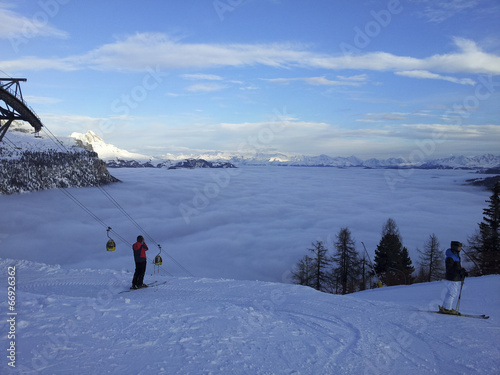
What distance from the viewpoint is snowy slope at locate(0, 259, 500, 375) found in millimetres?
4941

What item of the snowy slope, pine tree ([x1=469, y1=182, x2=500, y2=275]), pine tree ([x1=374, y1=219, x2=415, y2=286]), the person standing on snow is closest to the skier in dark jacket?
the snowy slope

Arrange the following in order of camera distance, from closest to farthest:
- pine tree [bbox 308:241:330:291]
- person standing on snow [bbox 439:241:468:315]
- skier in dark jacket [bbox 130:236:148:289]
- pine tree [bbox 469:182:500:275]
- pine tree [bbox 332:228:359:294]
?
person standing on snow [bbox 439:241:468:315] < skier in dark jacket [bbox 130:236:148:289] < pine tree [bbox 469:182:500:275] < pine tree [bbox 308:241:330:291] < pine tree [bbox 332:228:359:294]

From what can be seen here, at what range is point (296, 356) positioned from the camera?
5.39 metres

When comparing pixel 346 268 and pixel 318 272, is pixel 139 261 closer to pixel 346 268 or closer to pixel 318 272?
pixel 318 272

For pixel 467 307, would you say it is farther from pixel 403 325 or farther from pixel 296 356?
pixel 296 356

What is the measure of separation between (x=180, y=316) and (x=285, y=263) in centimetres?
8111

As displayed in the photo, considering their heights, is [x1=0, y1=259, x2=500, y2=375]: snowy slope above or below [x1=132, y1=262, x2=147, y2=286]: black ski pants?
above

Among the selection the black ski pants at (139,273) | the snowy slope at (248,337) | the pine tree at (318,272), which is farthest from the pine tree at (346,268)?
the black ski pants at (139,273)

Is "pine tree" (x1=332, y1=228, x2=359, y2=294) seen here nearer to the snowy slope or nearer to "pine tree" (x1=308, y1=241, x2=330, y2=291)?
"pine tree" (x1=308, y1=241, x2=330, y2=291)

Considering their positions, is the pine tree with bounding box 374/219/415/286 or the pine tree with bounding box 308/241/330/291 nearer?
the pine tree with bounding box 308/241/330/291

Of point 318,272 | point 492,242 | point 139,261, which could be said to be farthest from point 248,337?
point 492,242

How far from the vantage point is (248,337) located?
611cm

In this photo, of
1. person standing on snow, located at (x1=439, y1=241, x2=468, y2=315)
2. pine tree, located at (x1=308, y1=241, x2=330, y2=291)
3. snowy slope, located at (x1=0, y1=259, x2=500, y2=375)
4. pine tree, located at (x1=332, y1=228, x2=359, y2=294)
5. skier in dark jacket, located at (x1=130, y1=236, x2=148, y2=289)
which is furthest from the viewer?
pine tree, located at (x1=332, y1=228, x2=359, y2=294)

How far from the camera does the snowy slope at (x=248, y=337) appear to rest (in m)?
4.94
